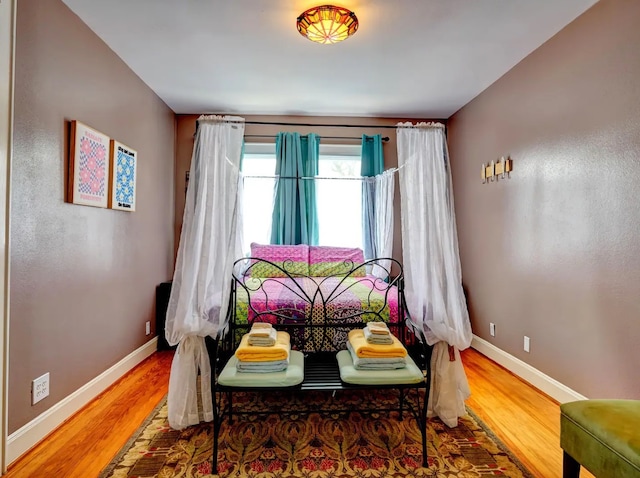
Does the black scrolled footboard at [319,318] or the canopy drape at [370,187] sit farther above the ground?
the canopy drape at [370,187]

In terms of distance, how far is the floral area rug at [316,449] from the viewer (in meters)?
1.84

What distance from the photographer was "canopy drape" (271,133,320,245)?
168 inches

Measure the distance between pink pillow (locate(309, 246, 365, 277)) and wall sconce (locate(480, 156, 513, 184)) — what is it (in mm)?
1507

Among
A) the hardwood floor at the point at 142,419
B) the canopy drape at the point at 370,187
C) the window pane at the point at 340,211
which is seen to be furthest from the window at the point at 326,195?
the hardwood floor at the point at 142,419

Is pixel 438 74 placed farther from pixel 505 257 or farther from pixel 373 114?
pixel 505 257

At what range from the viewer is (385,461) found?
1.92 meters

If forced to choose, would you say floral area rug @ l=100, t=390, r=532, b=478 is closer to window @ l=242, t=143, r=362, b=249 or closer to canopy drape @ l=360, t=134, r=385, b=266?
canopy drape @ l=360, t=134, r=385, b=266

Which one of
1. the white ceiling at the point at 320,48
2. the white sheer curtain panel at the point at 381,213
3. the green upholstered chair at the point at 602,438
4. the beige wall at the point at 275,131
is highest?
the white ceiling at the point at 320,48

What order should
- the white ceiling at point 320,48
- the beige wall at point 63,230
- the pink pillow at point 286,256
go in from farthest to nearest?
the pink pillow at point 286,256 < the white ceiling at point 320,48 < the beige wall at point 63,230

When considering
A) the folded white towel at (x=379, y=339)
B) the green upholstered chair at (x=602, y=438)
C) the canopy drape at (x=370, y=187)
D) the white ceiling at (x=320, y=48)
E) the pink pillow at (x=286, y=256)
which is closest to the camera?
the green upholstered chair at (x=602, y=438)

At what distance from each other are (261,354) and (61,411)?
142cm

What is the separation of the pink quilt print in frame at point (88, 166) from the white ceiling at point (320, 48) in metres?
0.79

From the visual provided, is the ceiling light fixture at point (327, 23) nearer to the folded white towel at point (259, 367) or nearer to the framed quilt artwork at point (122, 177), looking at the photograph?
the framed quilt artwork at point (122, 177)

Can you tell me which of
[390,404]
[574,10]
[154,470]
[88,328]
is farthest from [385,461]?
[574,10]
